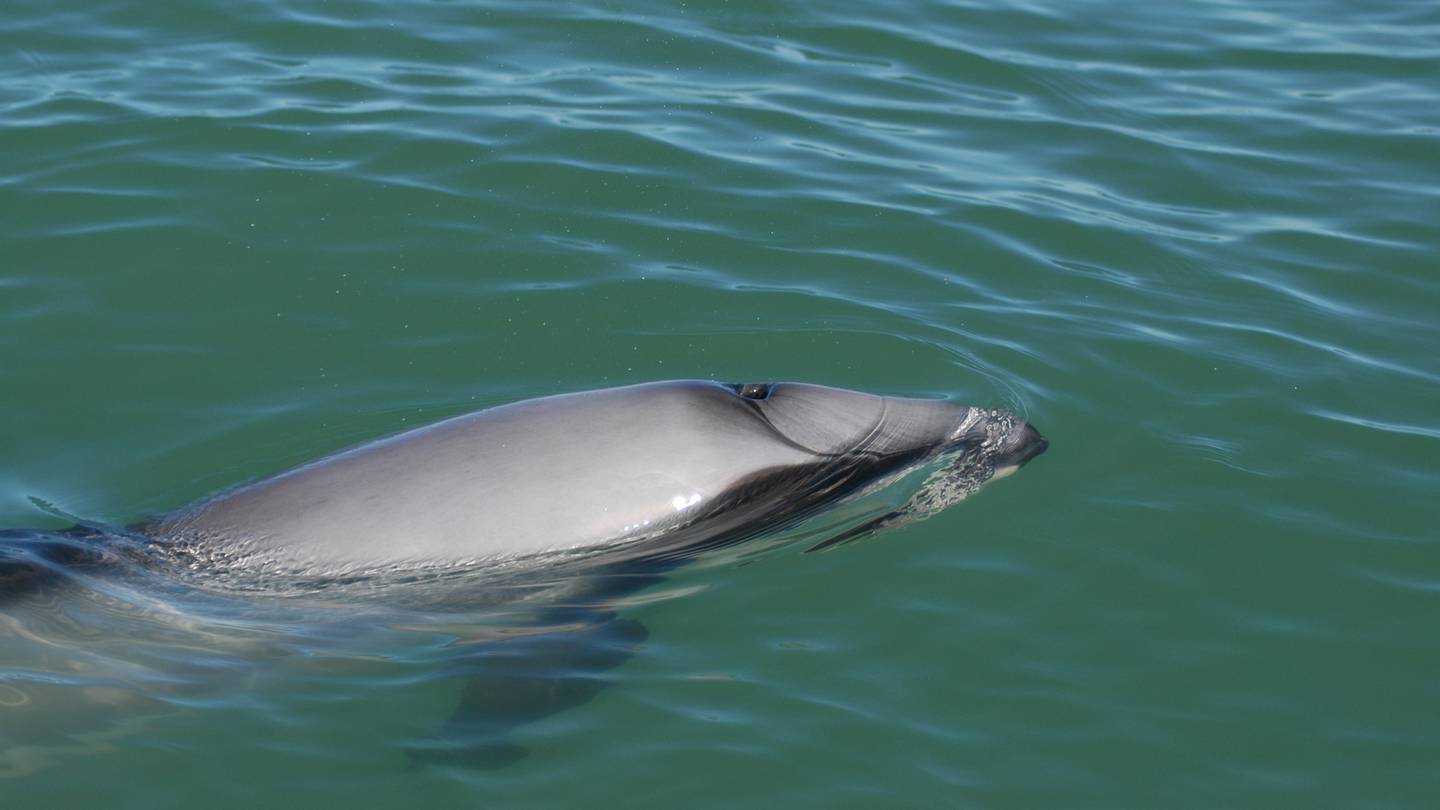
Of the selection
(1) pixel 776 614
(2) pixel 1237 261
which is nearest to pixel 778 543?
(1) pixel 776 614

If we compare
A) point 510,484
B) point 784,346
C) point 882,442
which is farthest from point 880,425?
point 784,346

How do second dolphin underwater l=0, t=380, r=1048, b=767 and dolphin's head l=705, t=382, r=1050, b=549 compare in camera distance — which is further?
dolphin's head l=705, t=382, r=1050, b=549

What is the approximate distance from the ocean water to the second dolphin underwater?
0.15 meters

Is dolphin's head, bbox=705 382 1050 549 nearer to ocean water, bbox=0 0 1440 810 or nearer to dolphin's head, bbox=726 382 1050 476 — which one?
dolphin's head, bbox=726 382 1050 476

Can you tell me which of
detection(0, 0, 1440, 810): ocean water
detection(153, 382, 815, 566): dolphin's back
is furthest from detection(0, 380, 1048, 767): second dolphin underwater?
detection(0, 0, 1440, 810): ocean water

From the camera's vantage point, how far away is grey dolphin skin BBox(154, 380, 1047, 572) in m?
7.79

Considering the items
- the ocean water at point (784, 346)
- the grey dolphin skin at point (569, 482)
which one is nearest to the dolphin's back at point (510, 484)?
the grey dolphin skin at point (569, 482)

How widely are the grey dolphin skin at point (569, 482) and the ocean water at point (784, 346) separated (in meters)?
0.30

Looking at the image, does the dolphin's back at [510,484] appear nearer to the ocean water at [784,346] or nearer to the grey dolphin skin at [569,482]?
the grey dolphin skin at [569,482]

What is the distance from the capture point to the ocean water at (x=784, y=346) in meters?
7.27

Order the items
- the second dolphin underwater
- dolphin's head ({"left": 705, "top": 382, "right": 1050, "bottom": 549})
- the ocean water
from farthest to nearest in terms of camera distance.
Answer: dolphin's head ({"left": 705, "top": 382, "right": 1050, "bottom": 549}), the second dolphin underwater, the ocean water

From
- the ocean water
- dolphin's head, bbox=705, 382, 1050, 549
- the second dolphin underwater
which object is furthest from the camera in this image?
dolphin's head, bbox=705, 382, 1050, 549

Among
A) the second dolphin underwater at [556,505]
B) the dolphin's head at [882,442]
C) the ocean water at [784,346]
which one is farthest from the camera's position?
the dolphin's head at [882,442]

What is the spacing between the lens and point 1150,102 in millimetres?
15688
